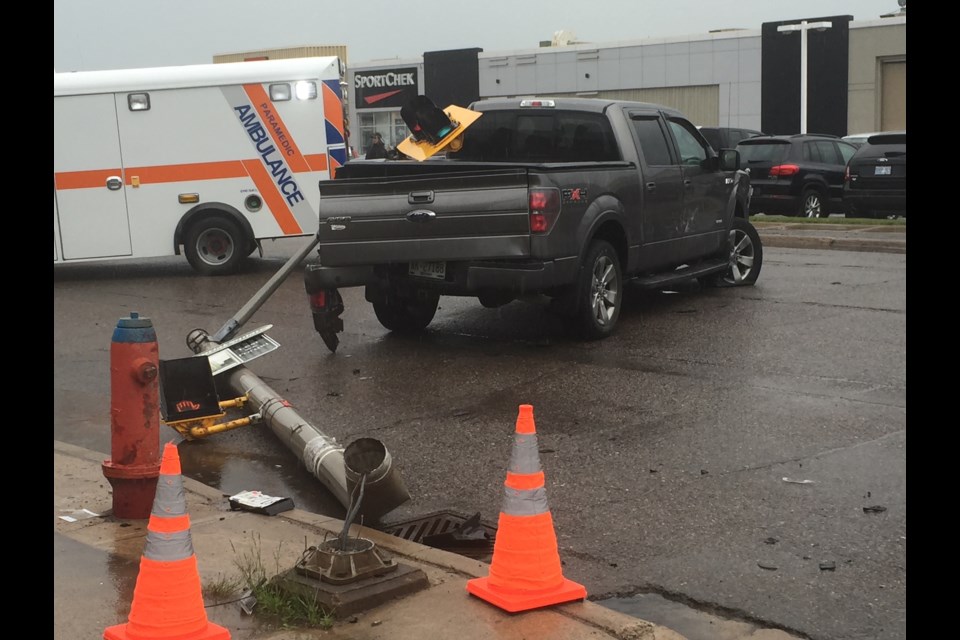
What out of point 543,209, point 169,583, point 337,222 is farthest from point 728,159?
point 169,583

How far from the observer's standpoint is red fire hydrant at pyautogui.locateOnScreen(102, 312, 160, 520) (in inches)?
219

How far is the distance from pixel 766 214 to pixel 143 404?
19.2 m

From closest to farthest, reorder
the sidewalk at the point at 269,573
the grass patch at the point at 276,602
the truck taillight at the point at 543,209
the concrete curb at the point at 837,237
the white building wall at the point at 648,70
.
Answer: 1. the sidewalk at the point at 269,573
2. the grass patch at the point at 276,602
3. the truck taillight at the point at 543,209
4. the concrete curb at the point at 837,237
5. the white building wall at the point at 648,70

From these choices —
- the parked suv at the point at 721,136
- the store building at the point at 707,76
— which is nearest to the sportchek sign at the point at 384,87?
the store building at the point at 707,76

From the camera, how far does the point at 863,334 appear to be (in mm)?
10031

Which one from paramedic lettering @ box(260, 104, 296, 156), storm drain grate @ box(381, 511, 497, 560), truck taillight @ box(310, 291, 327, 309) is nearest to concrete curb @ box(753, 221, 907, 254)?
paramedic lettering @ box(260, 104, 296, 156)

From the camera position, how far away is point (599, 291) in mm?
9984

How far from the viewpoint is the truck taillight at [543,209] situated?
9031 mm

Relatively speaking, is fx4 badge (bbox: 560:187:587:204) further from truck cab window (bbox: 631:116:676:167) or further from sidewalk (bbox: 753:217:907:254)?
sidewalk (bbox: 753:217:907:254)

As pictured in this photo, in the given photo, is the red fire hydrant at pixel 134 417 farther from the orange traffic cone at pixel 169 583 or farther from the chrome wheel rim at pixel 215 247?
the chrome wheel rim at pixel 215 247

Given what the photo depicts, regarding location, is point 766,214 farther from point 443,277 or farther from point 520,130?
point 443,277

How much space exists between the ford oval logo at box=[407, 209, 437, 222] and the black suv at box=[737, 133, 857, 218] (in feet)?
47.5

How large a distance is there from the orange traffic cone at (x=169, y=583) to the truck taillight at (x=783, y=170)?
2005cm

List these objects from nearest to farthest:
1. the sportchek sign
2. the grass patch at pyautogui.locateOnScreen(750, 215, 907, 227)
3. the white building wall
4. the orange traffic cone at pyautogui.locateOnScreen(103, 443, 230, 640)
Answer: the orange traffic cone at pyautogui.locateOnScreen(103, 443, 230, 640) < the grass patch at pyautogui.locateOnScreen(750, 215, 907, 227) < the white building wall < the sportchek sign
